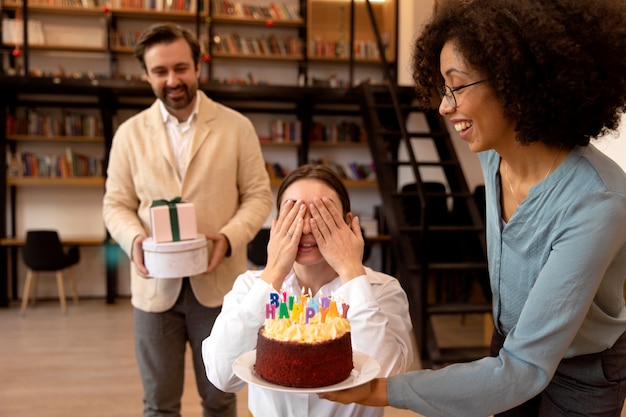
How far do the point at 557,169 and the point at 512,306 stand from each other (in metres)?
0.32

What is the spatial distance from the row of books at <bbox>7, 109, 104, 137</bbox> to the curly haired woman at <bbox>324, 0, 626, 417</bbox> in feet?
18.4

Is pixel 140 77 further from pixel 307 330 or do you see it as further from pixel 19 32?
pixel 307 330

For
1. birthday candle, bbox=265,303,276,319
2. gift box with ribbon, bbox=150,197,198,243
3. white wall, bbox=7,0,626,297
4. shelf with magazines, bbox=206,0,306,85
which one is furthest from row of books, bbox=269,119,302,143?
birthday candle, bbox=265,303,276,319

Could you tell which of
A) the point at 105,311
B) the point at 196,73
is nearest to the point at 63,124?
the point at 105,311

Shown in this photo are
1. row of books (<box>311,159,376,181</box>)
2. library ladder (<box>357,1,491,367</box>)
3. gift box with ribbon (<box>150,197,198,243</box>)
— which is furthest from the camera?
row of books (<box>311,159,376,181</box>)

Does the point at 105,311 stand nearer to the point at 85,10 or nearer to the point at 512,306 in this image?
the point at 85,10

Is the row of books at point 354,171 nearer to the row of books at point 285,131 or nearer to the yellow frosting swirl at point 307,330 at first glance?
the row of books at point 285,131

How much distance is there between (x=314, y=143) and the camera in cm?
659

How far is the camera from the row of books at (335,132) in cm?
662

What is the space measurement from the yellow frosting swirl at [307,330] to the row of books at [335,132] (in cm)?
555

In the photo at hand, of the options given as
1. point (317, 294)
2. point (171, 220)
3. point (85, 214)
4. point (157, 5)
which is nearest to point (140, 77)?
point (157, 5)

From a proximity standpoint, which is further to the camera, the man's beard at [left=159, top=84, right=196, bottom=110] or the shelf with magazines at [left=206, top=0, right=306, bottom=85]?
the shelf with magazines at [left=206, top=0, right=306, bottom=85]

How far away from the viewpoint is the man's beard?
215cm

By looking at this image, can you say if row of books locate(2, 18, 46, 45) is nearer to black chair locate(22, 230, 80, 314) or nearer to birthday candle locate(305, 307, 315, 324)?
black chair locate(22, 230, 80, 314)
